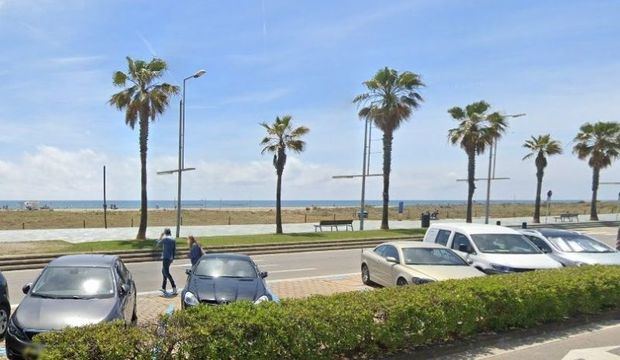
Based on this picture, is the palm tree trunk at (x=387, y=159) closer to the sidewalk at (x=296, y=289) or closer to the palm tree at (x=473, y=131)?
the palm tree at (x=473, y=131)

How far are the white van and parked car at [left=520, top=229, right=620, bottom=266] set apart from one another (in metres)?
1.06

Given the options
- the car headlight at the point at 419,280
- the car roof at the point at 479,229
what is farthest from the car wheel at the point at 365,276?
the car headlight at the point at 419,280

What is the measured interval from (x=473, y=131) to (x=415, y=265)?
27987mm

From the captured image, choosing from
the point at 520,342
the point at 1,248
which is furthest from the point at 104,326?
the point at 1,248

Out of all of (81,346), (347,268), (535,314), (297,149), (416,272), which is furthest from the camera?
(297,149)

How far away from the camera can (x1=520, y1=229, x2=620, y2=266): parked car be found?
13594 mm

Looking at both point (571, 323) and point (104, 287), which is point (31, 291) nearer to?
point (104, 287)

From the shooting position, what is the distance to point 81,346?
16.7 feet

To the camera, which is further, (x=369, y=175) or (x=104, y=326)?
(x=369, y=175)

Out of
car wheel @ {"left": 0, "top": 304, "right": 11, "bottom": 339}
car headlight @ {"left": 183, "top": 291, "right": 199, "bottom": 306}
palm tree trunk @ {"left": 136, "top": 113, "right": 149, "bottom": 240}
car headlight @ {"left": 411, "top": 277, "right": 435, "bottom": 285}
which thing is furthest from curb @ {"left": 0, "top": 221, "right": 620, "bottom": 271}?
car headlight @ {"left": 411, "top": 277, "right": 435, "bottom": 285}

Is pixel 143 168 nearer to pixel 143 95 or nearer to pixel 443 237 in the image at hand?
pixel 143 95

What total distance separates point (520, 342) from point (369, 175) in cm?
2751

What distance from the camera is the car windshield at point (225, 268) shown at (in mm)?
10961

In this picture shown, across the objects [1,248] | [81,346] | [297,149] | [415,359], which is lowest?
[1,248]
